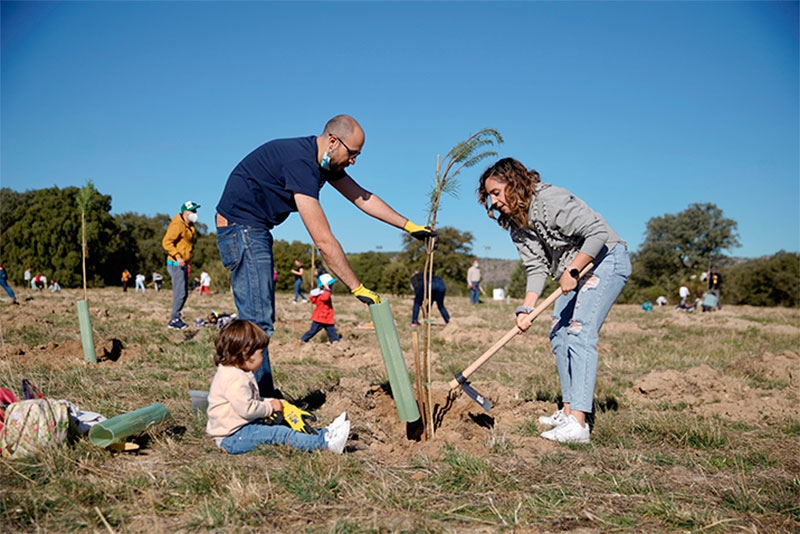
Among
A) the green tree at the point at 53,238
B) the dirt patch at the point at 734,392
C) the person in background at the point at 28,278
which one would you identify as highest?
the green tree at the point at 53,238

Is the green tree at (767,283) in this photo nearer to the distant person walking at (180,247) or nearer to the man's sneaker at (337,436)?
the distant person walking at (180,247)

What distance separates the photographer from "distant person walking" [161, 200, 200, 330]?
878 centimetres

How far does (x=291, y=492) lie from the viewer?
96.4 inches

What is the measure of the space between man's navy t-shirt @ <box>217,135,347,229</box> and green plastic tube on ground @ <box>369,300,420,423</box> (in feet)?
2.64

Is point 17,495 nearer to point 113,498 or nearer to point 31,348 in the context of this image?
point 113,498

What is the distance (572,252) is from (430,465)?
1711mm

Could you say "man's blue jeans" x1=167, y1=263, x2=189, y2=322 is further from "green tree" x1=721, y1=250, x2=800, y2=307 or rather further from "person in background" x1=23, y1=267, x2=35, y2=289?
"green tree" x1=721, y1=250, x2=800, y2=307

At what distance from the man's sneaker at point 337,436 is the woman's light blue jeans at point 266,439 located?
0.05 meters

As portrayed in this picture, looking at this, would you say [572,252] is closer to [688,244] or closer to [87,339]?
[87,339]

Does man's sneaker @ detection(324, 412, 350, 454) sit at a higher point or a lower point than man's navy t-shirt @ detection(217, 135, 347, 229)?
lower

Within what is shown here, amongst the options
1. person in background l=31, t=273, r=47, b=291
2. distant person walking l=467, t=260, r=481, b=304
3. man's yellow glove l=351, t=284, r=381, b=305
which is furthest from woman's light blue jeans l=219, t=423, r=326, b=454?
person in background l=31, t=273, r=47, b=291

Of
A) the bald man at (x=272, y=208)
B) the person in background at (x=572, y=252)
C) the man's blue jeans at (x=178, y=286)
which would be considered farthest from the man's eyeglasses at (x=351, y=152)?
the man's blue jeans at (x=178, y=286)

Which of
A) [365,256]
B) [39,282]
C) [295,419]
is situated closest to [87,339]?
[295,419]

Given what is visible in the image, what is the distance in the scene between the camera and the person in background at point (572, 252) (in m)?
3.49
